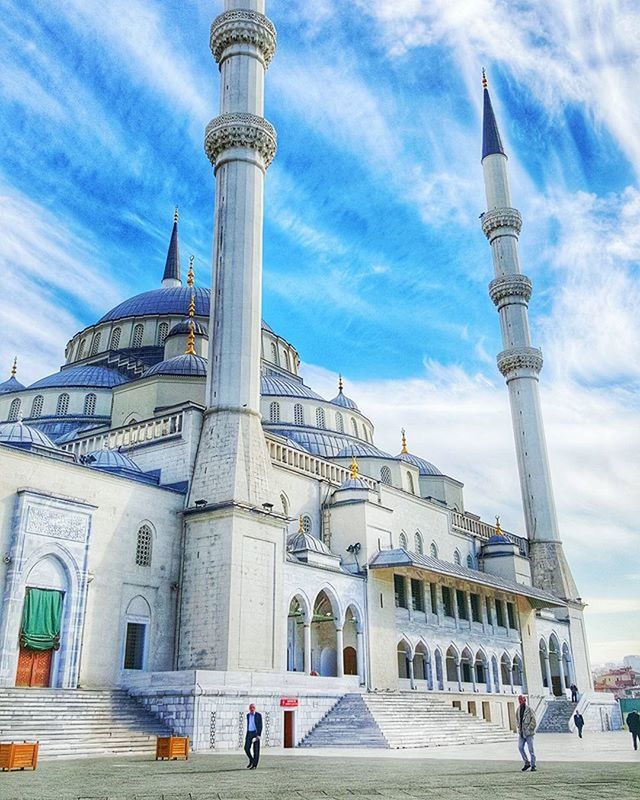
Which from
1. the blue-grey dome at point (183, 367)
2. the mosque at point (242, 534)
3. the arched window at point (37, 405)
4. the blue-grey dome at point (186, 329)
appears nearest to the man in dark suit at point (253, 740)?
the mosque at point (242, 534)

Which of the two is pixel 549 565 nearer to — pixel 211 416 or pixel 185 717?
pixel 211 416

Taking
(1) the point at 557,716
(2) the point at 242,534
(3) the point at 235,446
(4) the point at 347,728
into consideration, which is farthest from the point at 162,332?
(1) the point at 557,716

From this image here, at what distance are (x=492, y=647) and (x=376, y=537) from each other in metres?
7.68

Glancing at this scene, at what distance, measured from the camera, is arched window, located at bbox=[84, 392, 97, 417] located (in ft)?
96.7

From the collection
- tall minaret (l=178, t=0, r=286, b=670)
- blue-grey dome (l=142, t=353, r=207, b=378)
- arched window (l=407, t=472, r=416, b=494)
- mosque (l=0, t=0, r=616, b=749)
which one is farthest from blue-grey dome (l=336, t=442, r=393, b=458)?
tall minaret (l=178, t=0, r=286, b=670)

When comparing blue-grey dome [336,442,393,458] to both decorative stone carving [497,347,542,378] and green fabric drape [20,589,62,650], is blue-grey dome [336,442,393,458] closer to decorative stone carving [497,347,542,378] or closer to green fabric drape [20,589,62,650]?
decorative stone carving [497,347,542,378]

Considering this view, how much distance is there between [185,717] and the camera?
605 inches

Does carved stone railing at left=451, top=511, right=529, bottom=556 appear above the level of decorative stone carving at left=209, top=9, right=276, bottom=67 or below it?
below

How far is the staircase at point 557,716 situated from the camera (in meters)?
28.2

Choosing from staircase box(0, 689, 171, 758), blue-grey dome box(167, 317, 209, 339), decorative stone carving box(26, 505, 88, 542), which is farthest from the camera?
blue-grey dome box(167, 317, 209, 339)

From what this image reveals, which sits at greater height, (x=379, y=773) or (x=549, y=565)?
(x=549, y=565)

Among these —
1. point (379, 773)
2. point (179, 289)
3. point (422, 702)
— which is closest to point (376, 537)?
point (422, 702)

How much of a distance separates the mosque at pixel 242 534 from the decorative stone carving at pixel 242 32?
65 mm

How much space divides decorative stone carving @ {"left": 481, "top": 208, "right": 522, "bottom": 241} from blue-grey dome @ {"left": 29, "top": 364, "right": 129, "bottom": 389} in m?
20.5
